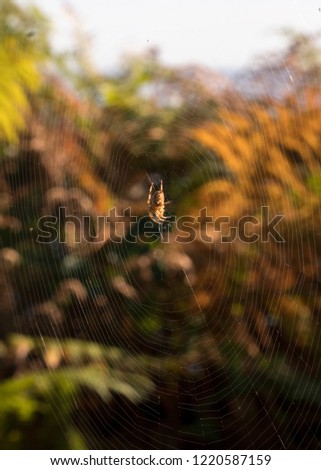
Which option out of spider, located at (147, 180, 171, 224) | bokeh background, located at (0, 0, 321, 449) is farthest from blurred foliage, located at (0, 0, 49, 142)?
spider, located at (147, 180, 171, 224)

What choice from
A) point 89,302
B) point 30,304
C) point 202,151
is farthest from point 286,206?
point 30,304

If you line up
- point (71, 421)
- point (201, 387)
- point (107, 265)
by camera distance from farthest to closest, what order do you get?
point (107, 265) < point (201, 387) < point (71, 421)

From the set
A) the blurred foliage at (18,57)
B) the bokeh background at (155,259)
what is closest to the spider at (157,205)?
the bokeh background at (155,259)

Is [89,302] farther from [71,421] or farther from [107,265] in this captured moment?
[71,421]

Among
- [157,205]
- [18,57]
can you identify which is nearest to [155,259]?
[157,205]

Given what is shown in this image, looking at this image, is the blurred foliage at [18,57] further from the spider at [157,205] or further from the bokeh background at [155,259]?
the spider at [157,205]
